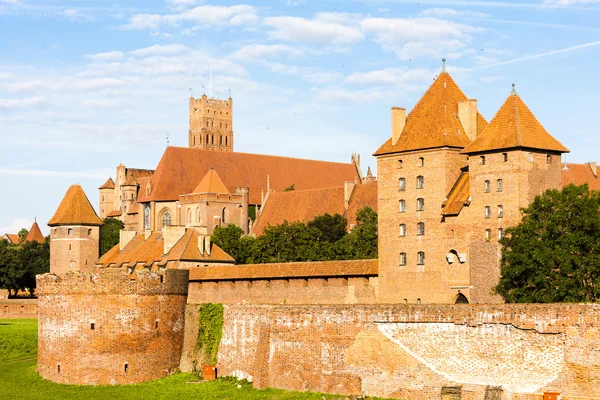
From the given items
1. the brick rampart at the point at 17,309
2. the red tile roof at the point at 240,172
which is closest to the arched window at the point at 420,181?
the brick rampart at the point at 17,309

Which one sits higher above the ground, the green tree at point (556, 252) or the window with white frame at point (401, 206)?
the window with white frame at point (401, 206)

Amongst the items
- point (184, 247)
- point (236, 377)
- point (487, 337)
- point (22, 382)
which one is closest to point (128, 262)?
point (184, 247)

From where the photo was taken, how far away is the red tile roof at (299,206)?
98.6 metres

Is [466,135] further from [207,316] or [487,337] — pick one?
[487,337]

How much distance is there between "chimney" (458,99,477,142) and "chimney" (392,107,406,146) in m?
3.08

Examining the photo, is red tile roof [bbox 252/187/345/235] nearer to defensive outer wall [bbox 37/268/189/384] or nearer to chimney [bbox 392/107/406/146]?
chimney [bbox 392/107/406/146]

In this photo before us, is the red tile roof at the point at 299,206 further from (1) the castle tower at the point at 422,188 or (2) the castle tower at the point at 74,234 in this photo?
(1) the castle tower at the point at 422,188

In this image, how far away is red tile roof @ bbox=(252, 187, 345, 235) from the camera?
98.6 metres

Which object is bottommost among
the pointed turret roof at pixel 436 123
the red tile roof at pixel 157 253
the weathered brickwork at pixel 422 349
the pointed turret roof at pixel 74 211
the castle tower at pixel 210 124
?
the weathered brickwork at pixel 422 349

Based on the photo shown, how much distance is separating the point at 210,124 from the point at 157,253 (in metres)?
96.4

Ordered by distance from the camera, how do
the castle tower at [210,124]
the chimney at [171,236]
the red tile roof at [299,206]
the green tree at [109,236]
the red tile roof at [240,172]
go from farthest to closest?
the castle tower at [210,124] < the red tile roof at [240,172] < the green tree at [109,236] < the red tile roof at [299,206] < the chimney at [171,236]

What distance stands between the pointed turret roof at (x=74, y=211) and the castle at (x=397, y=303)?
43.9 feet

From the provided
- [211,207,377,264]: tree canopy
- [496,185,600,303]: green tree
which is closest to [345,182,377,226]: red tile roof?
[211,207,377,264]: tree canopy

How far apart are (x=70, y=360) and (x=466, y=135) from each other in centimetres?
2242
